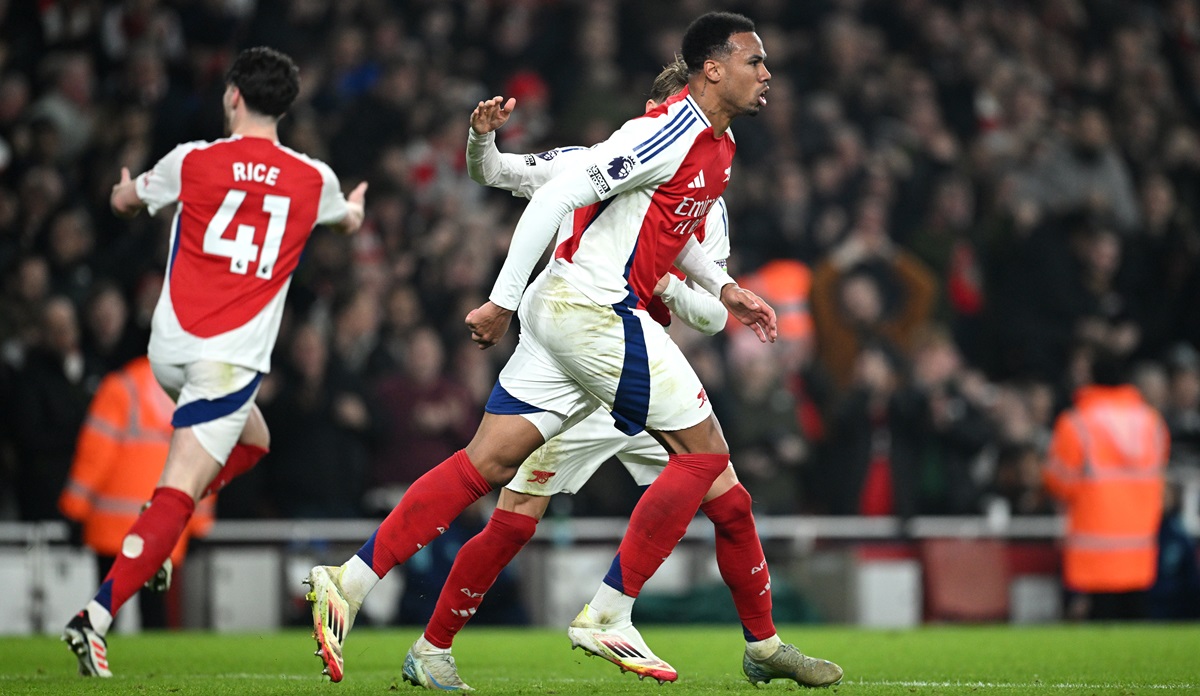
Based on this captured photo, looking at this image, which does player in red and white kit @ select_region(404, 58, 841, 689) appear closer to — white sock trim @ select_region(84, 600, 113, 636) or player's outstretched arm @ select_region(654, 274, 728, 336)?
player's outstretched arm @ select_region(654, 274, 728, 336)

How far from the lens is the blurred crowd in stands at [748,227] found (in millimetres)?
11422

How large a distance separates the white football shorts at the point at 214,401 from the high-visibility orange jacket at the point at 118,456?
3261 mm

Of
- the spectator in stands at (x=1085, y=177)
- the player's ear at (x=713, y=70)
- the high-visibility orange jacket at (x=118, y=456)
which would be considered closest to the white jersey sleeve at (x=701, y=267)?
Answer: the player's ear at (x=713, y=70)

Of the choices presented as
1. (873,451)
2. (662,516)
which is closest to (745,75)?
(662,516)

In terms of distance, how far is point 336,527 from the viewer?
10.9 meters

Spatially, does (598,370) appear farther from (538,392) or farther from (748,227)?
(748,227)

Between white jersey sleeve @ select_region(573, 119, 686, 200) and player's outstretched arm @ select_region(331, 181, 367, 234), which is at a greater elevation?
white jersey sleeve @ select_region(573, 119, 686, 200)

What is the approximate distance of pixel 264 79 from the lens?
6.70 meters

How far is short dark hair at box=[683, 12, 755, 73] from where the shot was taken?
5664 mm

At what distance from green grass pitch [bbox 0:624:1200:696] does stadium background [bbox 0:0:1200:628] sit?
5.81 ft

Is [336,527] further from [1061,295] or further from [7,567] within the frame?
[1061,295]

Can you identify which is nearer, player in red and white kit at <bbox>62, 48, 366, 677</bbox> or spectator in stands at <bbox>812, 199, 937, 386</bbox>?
player in red and white kit at <bbox>62, 48, 366, 677</bbox>

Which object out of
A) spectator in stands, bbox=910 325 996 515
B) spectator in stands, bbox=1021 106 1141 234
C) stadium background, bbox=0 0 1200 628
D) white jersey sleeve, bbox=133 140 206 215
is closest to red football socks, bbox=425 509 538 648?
white jersey sleeve, bbox=133 140 206 215

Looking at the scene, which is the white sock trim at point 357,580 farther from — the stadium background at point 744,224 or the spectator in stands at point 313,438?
the spectator in stands at point 313,438
